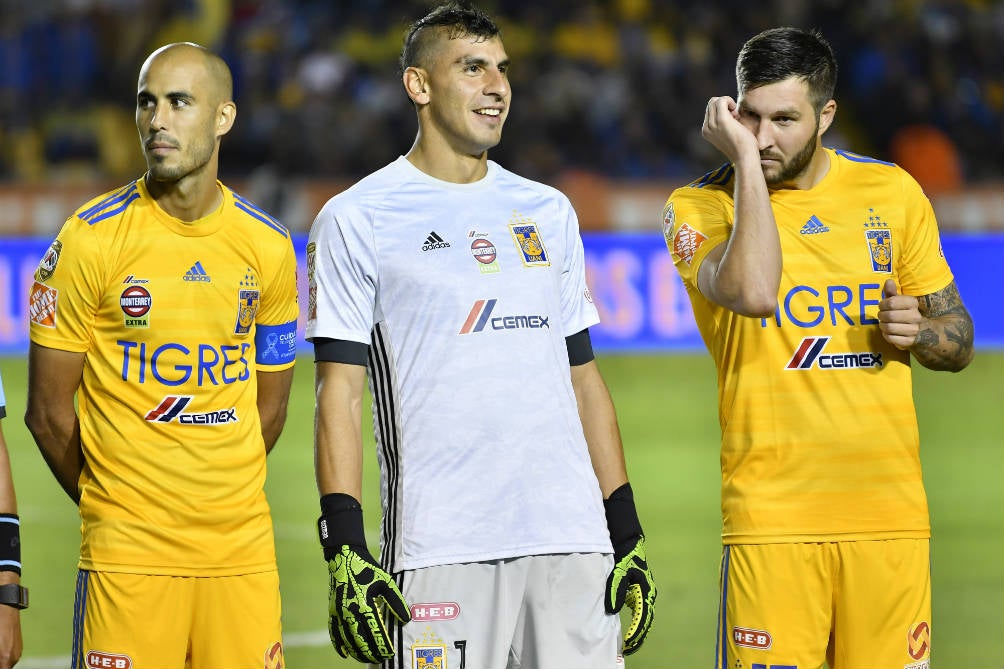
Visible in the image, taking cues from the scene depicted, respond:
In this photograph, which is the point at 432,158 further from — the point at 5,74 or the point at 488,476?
the point at 5,74

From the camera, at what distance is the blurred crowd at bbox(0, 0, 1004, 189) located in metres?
19.7

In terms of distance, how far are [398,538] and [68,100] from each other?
17.6 meters

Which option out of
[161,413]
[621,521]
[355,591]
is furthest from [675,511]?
[355,591]

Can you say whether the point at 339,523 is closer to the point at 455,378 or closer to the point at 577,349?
the point at 455,378

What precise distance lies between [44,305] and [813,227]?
7.95 ft

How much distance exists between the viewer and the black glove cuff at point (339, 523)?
3.95 m

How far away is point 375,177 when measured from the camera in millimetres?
4328

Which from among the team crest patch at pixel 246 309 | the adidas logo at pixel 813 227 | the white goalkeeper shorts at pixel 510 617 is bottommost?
the white goalkeeper shorts at pixel 510 617

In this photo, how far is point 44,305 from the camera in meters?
4.71

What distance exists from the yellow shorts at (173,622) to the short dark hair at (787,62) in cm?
222

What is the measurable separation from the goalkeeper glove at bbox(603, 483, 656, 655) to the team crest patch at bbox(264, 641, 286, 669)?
1207 millimetres

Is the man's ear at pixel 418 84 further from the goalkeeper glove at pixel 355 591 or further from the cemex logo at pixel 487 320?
the goalkeeper glove at pixel 355 591

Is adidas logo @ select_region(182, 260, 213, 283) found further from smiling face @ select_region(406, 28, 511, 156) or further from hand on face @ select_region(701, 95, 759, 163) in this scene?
hand on face @ select_region(701, 95, 759, 163)

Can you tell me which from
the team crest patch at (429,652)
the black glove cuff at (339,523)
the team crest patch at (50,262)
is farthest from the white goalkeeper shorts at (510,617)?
the team crest patch at (50,262)
